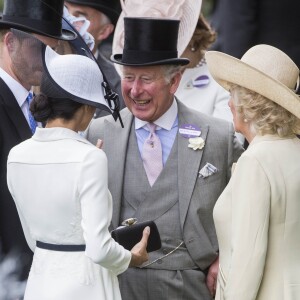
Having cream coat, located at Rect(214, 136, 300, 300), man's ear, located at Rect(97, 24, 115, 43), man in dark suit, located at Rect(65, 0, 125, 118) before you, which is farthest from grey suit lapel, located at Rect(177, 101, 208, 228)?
man's ear, located at Rect(97, 24, 115, 43)

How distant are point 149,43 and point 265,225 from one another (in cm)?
149

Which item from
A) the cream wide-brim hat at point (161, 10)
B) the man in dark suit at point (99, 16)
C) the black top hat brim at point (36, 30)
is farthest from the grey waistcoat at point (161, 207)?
the man in dark suit at point (99, 16)

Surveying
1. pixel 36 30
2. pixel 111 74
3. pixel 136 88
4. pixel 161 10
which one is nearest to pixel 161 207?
pixel 136 88

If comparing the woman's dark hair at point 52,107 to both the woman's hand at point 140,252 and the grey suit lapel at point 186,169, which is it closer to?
the woman's hand at point 140,252

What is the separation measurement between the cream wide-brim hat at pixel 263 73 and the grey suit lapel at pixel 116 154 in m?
0.72

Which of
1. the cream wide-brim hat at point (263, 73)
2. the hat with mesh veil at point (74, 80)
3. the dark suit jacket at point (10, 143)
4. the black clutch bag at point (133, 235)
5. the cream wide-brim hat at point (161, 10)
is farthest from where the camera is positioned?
the cream wide-brim hat at point (161, 10)

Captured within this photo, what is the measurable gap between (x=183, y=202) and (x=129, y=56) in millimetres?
846

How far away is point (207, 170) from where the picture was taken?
5.73m

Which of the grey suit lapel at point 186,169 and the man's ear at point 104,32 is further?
the man's ear at point 104,32

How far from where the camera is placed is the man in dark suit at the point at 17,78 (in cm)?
526

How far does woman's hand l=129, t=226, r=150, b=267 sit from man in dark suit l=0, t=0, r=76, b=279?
25.7 inches

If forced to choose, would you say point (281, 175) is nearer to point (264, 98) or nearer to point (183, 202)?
point (264, 98)

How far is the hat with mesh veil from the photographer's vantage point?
4.77 meters

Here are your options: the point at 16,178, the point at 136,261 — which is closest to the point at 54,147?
the point at 16,178
